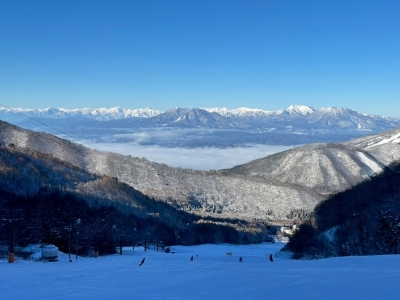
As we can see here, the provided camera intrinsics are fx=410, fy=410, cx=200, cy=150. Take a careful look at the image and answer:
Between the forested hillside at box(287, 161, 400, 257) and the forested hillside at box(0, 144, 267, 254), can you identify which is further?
the forested hillside at box(0, 144, 267, 254)

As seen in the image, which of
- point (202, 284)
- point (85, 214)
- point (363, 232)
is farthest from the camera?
point (85, 214)

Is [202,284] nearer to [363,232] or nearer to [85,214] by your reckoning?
[363,232]

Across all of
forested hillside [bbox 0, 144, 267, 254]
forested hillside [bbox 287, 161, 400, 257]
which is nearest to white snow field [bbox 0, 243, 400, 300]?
forested hillside [bbox 0, 144, 267, 254]

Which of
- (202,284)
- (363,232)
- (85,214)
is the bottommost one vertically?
(363,232)

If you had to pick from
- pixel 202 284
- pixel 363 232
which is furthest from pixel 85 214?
pixel 202 284

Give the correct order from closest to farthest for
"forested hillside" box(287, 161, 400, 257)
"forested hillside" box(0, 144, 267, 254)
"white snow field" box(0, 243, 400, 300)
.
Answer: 1. "white snow field" box(0, 243, 400, 300)
2. "forested hillside" box(287, 161, 400, 257)
3. "forested hillside" box(0, 144, 267, 254)

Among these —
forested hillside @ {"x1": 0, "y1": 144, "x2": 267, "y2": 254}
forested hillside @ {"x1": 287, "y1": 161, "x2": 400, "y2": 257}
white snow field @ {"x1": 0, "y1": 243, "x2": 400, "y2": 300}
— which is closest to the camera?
white snow field @ {"x1": 0, "y1": 243, "x2": 400, "y2": 300}

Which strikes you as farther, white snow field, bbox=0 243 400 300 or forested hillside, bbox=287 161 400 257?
forested hillside, bbox=287 161 400 257

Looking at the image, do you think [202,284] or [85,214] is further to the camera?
[85,214]

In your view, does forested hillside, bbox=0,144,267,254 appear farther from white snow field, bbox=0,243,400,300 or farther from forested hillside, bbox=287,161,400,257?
forested hillside, bbox=287,161,400,257

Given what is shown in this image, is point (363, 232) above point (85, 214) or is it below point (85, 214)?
below

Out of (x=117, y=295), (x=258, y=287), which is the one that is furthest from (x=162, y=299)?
(x=258, y=287)

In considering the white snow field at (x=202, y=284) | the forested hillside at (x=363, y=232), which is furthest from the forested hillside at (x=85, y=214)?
the forested hillside at (x=363, y=232)
